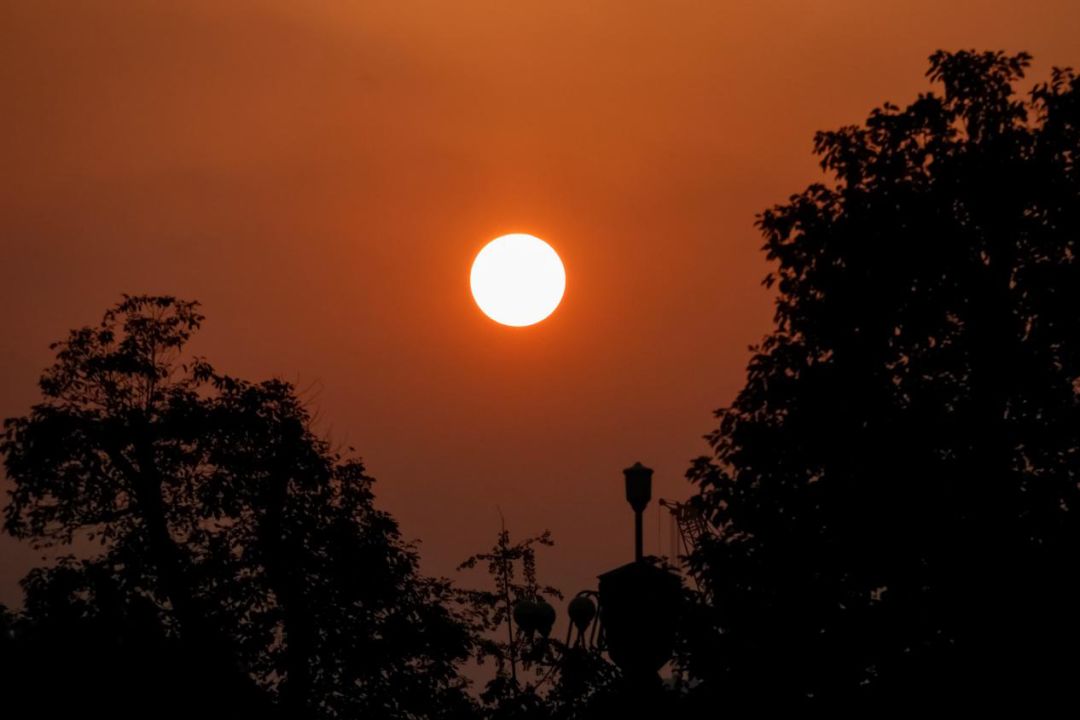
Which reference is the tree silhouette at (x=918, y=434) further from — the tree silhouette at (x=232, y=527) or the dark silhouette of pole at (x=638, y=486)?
Answer: the tree silhouette at (x=232, y=527)

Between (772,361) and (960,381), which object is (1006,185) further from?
(772,361)

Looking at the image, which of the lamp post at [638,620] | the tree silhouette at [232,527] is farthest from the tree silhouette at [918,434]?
the tree silhouette at [232,527]

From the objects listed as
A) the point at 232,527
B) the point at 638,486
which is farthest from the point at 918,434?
Result: the point at 232,527

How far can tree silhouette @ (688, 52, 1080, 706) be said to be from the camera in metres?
18.8

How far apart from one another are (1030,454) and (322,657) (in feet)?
60.1

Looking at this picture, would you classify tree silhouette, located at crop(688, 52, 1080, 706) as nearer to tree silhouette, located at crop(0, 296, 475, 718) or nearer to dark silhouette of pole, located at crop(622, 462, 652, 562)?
dark silhouette of pole, located at crop(622, 462, 652, 562)

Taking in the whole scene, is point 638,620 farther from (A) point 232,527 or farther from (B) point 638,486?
(A) point 232,527

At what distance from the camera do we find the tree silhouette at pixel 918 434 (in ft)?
61.5

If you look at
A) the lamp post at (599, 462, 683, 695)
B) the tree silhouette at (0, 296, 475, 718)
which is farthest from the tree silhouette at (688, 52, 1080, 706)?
the tree silhouette at (0, 296, 475, 718)

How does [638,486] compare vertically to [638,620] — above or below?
above

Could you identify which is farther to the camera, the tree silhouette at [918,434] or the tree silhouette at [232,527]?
the tree silhouette at [232,527]

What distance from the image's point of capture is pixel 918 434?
19672 mm

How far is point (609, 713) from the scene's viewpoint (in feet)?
64.6

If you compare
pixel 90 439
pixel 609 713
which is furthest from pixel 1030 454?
pixel 90 439
